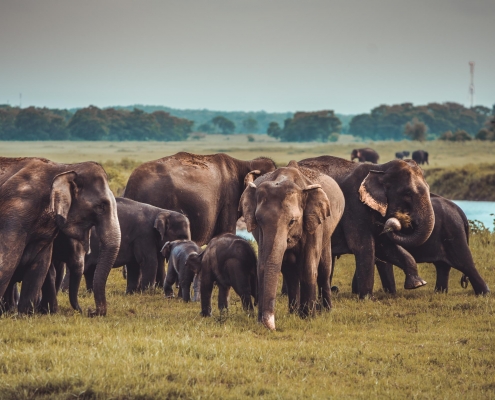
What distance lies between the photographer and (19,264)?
40.7ft

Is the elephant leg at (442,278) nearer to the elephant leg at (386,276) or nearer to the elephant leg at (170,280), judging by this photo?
the elephant leg at (386,276)

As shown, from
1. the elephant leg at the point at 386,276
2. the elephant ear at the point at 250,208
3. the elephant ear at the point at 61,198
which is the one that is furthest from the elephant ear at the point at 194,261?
the elephant leg at the point at 386,276

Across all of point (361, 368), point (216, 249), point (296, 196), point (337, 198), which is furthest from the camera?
point (337, 198)

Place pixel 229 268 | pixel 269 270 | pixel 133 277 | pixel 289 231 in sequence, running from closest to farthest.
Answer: pixel 269 270
pixel 289 231
pixel 229 268
pixel 133 277

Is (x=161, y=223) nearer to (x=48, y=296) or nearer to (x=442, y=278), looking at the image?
(x=48, y=296)

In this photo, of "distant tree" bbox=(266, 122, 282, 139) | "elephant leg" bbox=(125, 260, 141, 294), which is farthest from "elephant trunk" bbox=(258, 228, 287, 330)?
"distant tree" bbox=(266, 122, 282, 139)

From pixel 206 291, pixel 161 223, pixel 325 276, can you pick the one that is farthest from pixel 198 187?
pixel 206 291

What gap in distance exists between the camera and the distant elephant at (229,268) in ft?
40.6

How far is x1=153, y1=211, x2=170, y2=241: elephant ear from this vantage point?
1593 cm

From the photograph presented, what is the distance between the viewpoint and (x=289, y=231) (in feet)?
38.3

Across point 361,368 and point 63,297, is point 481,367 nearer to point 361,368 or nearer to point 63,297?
point 361,368

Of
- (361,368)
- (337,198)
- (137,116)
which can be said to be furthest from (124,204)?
(137,116)

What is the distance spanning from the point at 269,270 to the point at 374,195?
4.13m

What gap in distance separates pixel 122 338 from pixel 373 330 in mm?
3438
